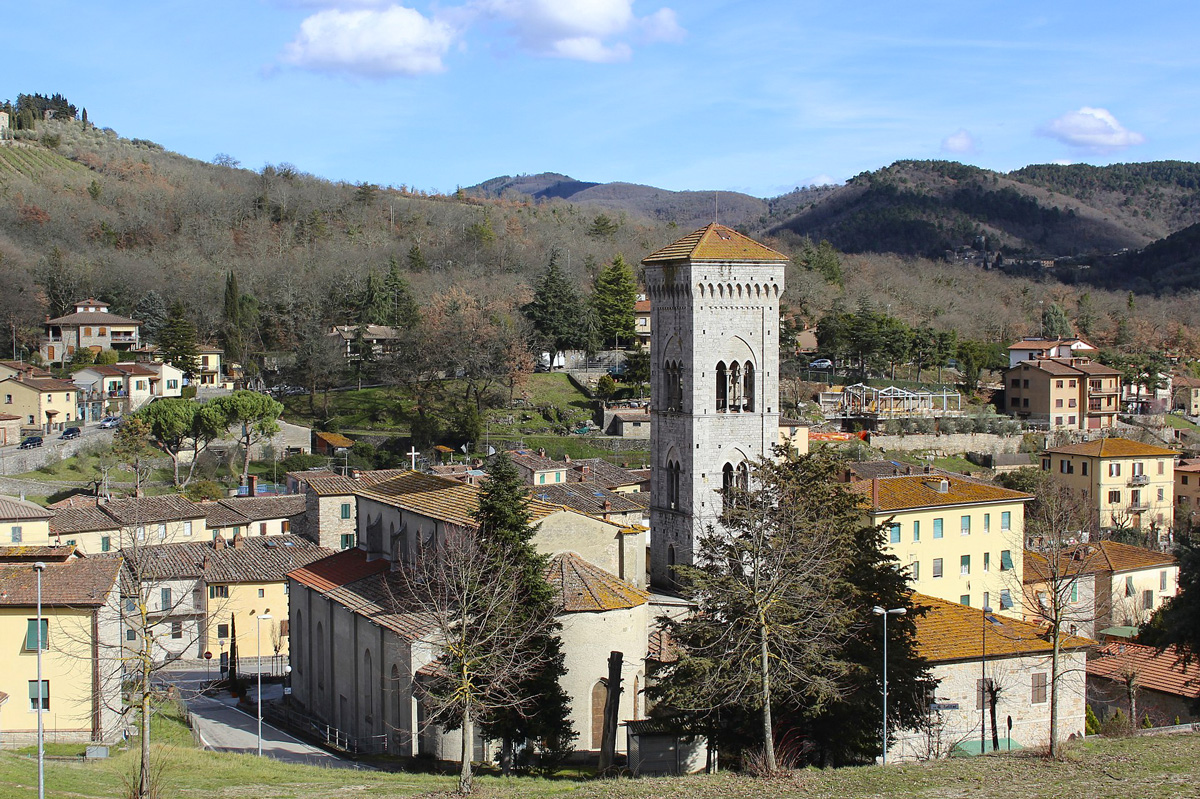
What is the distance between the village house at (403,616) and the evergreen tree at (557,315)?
40.2 m

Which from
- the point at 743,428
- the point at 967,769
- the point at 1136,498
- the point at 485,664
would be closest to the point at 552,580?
the point at 485,664

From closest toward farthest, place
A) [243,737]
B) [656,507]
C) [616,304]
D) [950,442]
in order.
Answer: [243,737], [656,507], [950,442], [616,304]

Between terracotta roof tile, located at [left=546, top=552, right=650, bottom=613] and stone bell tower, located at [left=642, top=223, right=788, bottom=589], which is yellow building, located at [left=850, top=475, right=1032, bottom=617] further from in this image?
terracotta roof tile, located at [left=546, top=552, right=650, bottom=613]

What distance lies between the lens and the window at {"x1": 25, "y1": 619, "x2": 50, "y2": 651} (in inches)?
1098

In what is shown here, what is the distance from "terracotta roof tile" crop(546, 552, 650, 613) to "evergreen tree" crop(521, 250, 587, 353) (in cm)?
4893

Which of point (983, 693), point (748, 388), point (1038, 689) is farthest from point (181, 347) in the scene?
point (1038, 689)

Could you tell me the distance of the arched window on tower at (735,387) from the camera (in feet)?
113

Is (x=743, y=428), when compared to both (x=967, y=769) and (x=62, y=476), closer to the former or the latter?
(x=967, y=769)

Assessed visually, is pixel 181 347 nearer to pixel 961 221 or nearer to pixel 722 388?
pixel 722 388

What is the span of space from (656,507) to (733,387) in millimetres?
4194

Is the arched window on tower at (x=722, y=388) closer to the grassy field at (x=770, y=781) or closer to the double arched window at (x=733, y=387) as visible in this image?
the double arched window at (x=733, y=387)

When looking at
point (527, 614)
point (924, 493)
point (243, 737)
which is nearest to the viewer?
point (527, 614)

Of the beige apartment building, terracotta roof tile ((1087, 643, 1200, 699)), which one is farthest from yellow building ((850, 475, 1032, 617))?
the beige apartment building

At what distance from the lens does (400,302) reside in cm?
8650
